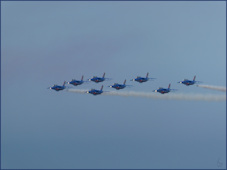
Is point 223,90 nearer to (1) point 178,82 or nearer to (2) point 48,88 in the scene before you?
(1) point 178,82

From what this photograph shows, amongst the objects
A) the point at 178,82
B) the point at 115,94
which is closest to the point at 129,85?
the point at 115,94

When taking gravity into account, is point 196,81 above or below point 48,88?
above

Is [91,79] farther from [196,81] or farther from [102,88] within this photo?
[196,81]

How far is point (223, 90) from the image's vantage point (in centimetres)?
10181

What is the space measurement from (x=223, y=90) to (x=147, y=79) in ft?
91.4

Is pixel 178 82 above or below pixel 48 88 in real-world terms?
above

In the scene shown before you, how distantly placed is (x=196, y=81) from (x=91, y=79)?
90.2 ft

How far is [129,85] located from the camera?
123 meters

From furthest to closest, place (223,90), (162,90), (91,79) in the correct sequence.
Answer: (91,79) < (162,90) < (223,90)

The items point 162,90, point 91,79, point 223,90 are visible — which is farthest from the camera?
point 91,79

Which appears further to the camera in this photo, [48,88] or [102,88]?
[48,88]

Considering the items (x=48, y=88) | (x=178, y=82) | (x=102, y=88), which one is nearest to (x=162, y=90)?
(x=178, y=82)

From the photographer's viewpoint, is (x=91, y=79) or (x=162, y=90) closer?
(x=162, y=90)

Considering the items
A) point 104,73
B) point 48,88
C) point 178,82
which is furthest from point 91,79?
point 178,82
